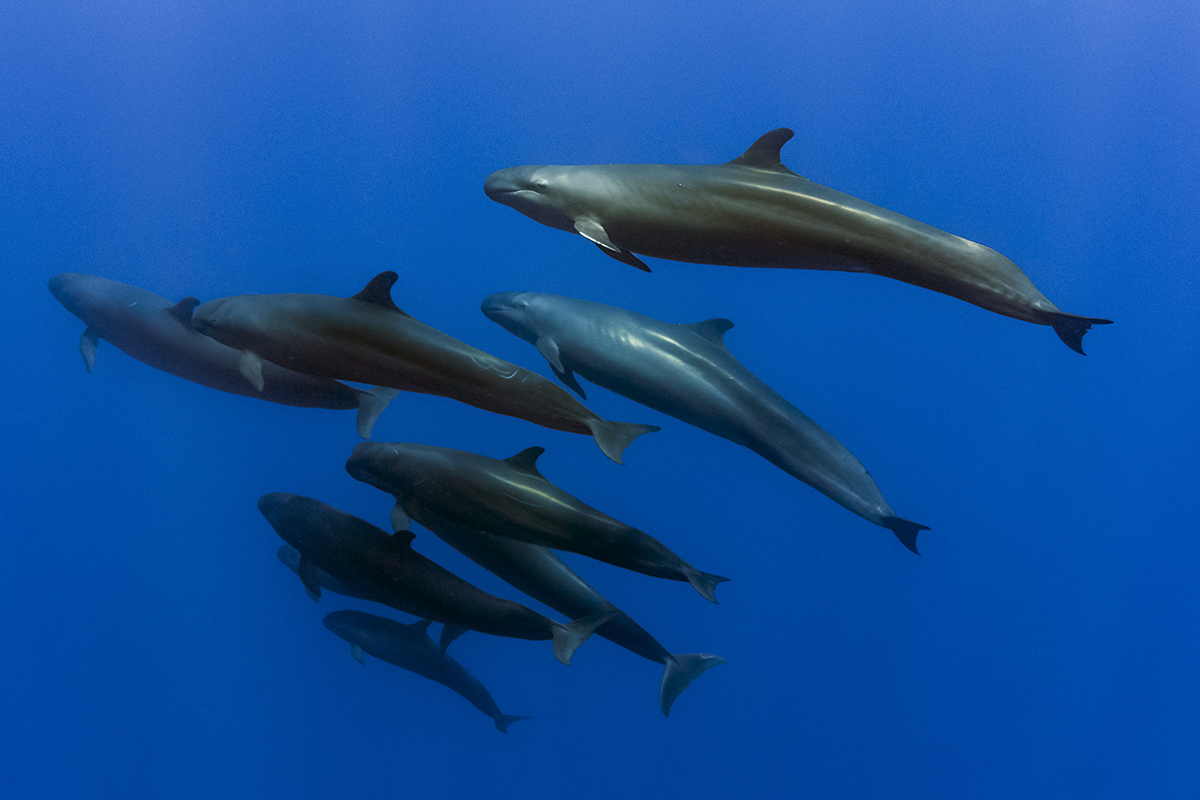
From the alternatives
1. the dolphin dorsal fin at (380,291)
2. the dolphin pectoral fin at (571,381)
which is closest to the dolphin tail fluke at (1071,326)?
the dolphin pectoral fin at (571,381)

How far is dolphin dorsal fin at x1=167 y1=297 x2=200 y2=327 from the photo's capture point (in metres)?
3.28

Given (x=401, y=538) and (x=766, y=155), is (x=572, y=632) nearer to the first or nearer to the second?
(x=401, y=538)

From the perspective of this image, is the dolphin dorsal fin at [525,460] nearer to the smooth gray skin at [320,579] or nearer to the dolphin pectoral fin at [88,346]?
the smooth gray skin at [320,579]

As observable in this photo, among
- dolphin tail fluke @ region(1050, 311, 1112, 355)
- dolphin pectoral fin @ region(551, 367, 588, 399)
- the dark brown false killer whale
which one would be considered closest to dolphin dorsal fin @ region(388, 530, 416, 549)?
the dark brown false killer whale

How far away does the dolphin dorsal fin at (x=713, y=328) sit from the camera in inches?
129

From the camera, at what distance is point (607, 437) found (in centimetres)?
288

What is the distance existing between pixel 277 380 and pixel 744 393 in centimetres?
213

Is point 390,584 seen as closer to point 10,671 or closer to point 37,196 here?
point 10,671

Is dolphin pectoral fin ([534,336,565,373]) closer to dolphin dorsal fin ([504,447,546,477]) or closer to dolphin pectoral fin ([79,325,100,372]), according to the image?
dolphin dorsal fin ([504,447,546,477])

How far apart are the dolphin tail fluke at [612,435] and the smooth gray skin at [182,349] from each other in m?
0.93

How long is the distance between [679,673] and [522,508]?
1367mm

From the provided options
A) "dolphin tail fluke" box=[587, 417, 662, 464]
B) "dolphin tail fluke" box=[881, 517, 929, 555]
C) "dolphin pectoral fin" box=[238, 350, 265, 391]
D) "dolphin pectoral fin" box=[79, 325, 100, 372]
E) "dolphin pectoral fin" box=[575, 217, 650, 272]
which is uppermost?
"dolphin pectoral fin" box=[575, 217, 650, 272]

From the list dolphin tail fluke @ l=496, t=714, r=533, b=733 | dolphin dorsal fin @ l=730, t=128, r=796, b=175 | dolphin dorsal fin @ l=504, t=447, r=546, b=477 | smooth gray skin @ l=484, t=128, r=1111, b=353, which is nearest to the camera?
smooth gray skin @ l=484, t=128, r=1111, b=353

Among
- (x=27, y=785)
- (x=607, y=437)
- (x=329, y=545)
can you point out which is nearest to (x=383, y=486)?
(x=329, y=545)
